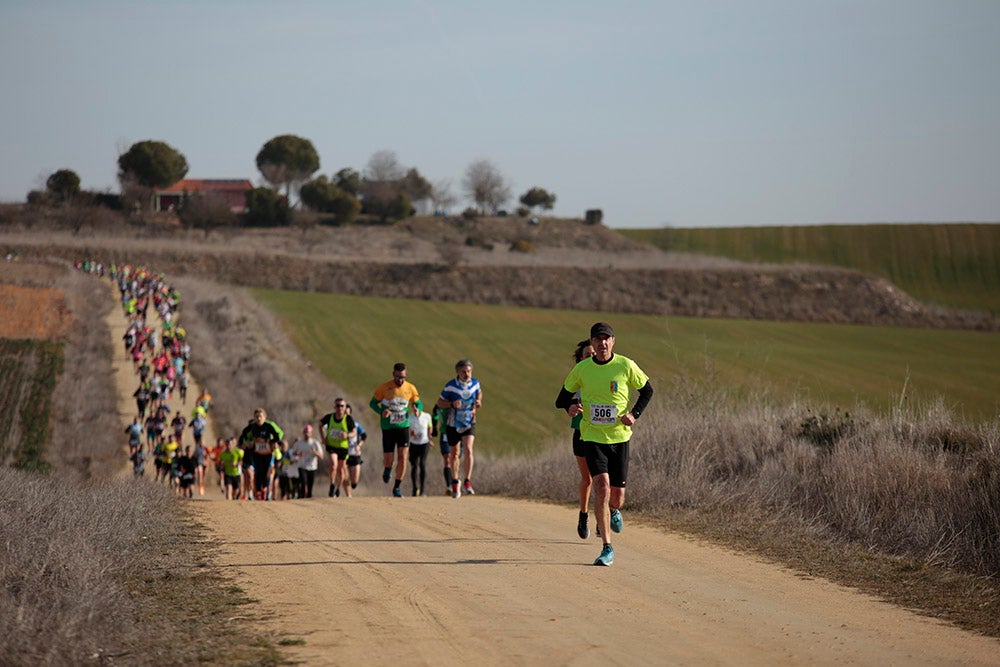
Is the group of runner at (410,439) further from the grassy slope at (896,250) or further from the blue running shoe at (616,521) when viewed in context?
the grassy slope at (896,250)

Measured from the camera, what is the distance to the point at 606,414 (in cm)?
1009

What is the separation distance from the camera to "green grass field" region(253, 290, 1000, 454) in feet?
159

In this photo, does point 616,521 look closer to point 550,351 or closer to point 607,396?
point 607,396

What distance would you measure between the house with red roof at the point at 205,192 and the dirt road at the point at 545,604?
114018 mm

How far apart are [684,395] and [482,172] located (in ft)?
470

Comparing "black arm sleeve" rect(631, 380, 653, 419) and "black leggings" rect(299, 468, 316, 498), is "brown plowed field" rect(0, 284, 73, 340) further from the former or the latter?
"black arm sleeve" rect(631, 380, 653, 419)

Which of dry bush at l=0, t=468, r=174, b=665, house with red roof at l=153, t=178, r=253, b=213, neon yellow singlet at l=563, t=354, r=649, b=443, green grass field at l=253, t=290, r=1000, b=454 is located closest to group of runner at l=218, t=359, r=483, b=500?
dry bush at l=0, t=468, r=174, b=665

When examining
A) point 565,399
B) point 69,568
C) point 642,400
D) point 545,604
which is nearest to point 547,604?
point 545,604

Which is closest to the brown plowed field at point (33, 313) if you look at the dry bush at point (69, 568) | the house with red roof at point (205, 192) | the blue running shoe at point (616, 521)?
the dry bush at point (69, 568)

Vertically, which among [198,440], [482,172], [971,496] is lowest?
[198,440]

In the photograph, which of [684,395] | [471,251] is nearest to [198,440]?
[684,395]

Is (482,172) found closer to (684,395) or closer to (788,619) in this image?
(684,395)

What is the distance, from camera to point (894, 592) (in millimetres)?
9242

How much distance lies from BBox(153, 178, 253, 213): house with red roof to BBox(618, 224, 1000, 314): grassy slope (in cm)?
4649
